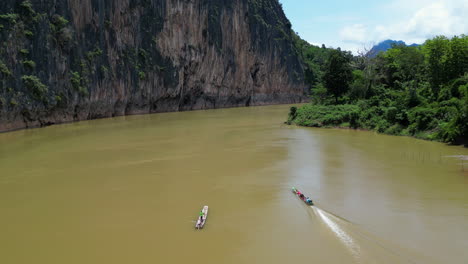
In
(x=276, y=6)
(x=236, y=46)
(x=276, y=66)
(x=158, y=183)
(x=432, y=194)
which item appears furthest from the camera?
(x=276, y=6)

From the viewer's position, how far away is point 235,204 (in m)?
12.4

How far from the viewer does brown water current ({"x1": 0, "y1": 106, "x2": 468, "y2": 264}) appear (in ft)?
29.8

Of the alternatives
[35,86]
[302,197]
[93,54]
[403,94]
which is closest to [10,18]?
[35,86]

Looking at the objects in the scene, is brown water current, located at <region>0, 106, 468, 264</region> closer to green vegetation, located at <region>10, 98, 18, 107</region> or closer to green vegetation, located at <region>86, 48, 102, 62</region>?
green vegetation, located at <region>10, 98, 18, 107</region>

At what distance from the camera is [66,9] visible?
39344 millimetres

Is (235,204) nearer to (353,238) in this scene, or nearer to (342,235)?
(342,235)

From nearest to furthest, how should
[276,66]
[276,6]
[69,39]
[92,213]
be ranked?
[92,213] → [69,39] → [276,66] → [276,6]

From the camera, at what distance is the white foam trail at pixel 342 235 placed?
29.1 ft

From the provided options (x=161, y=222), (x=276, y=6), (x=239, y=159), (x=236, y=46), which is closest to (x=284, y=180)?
(x=239, y=159)

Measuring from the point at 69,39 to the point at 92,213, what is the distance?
32047mm

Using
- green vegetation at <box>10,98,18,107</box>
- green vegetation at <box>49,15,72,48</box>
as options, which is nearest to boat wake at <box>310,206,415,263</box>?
green vegetation at <box>10,98,18,107</box>

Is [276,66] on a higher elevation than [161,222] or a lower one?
higher

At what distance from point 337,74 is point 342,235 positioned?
98.2 feet

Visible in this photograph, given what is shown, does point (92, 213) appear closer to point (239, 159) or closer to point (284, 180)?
point (284, 180)
